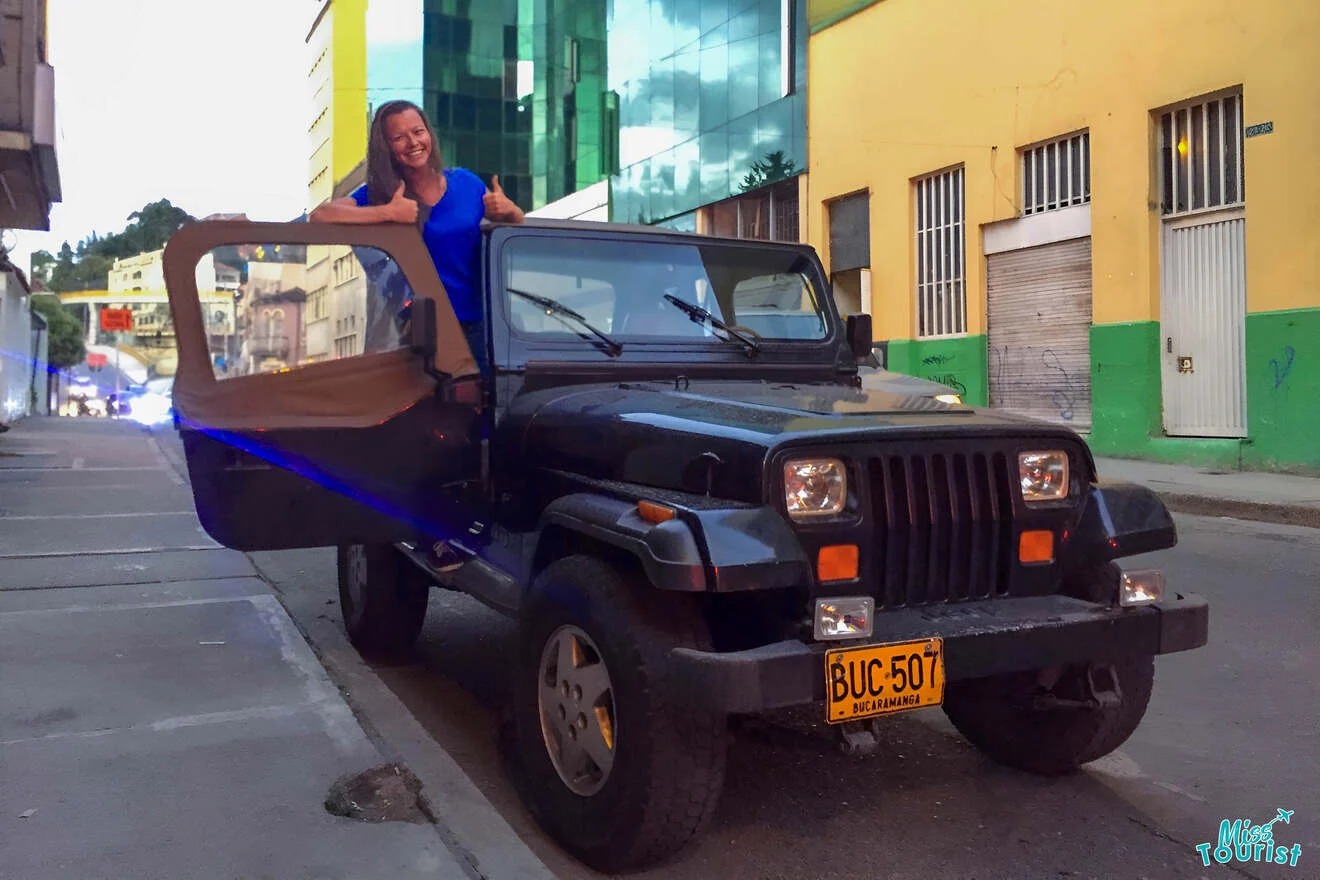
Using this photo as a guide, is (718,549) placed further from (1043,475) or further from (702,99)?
(702,99)

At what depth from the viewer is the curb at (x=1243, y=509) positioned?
9.79 meters

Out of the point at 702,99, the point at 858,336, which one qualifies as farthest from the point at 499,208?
the point at 702,99

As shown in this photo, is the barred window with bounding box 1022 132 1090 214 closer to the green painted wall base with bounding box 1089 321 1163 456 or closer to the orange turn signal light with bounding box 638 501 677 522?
the green painted wall base with bounding box 1089 321 1163 456

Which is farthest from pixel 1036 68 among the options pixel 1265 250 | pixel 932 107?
pixel 1265 250

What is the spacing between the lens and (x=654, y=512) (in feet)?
9.48

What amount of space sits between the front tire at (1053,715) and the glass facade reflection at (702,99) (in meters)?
17.5

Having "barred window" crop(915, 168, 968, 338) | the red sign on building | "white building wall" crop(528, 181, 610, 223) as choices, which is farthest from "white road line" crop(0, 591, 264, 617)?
the red sign on building

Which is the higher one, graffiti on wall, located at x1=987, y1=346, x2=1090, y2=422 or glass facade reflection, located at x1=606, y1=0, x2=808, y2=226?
glass facade reflection, located at x1=606, y1=0, x2=808, y2=226

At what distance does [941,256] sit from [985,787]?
14609 millimetres

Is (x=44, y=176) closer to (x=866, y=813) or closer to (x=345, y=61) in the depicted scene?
(x=866, y=813)

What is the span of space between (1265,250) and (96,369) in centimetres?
7237

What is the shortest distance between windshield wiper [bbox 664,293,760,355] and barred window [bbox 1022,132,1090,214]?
1194cm

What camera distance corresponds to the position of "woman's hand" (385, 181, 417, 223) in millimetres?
4195

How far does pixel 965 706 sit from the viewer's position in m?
3.90
